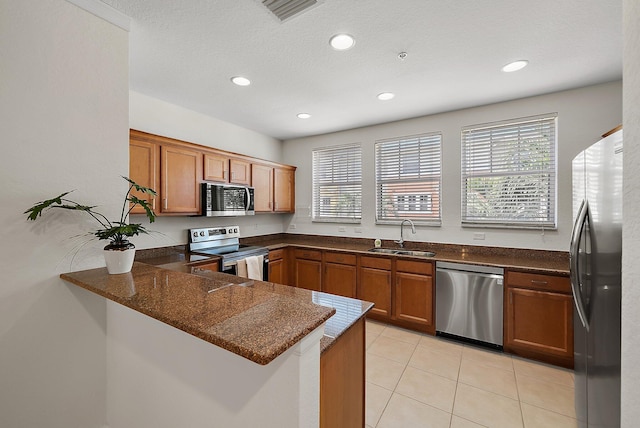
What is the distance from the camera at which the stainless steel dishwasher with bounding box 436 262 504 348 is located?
272 cm

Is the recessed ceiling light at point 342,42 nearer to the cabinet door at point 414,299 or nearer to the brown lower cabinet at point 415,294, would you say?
the brown lower cabinet at point 415,294

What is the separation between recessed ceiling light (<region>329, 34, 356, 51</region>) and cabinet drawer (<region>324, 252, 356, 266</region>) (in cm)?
243

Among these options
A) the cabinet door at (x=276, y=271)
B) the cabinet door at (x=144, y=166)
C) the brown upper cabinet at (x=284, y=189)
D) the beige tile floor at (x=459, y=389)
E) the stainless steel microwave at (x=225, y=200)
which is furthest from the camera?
the brown upper cabinet at (x=284, y=189)

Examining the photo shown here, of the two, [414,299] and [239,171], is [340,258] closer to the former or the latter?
[414,299]

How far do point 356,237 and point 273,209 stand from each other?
4.65 feet

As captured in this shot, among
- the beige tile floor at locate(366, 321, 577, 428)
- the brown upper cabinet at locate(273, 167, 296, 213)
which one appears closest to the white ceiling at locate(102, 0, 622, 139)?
the brown upper cabinet at locate(273, 167, 296, 213)

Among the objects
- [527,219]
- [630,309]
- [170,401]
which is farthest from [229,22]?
[527,219]

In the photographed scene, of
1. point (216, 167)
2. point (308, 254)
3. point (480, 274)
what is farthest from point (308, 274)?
point (480, 274)

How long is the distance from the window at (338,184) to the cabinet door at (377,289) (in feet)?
3.36

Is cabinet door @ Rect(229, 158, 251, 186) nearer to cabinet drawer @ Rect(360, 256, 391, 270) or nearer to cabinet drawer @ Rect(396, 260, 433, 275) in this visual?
cabinet drawer @ Rect(360, 256, 391, 270)

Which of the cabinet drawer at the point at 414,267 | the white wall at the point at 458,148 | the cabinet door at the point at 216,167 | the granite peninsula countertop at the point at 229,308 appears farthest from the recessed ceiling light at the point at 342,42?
the cabinet drawer at the point at 414,267

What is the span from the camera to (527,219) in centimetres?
301

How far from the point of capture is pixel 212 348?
1039 mm

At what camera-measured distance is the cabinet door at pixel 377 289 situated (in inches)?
131
